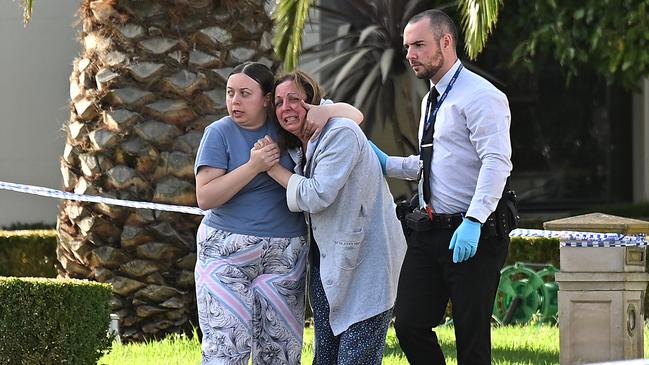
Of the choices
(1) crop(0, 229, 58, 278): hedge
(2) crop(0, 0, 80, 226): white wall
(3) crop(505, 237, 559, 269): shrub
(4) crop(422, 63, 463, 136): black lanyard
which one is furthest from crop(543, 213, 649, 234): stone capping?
(2) crop(0, 0, 80, 226): white wall

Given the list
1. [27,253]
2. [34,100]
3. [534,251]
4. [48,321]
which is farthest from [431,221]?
[34,100]

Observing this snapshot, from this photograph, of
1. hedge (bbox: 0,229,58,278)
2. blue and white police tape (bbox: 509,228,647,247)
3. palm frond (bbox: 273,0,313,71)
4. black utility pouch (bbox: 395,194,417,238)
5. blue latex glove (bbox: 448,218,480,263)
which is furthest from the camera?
hedge (bbox: 0,229,58,278)

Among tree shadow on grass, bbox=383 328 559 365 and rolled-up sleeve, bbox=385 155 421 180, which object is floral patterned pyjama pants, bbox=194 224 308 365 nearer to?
rolled-up sleeve, bbox=385 155 421 180

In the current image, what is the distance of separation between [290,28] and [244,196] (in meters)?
3.25

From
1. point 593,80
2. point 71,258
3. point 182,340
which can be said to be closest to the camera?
point 182,340

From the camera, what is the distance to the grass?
6.74m

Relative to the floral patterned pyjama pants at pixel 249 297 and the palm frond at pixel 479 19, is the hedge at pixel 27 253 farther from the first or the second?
the floral patterned pyjama pants at pixel 249 297

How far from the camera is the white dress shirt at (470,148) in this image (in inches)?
179

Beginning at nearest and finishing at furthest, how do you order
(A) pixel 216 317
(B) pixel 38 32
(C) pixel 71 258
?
(A) pixel 216 317 → (C) pixel 71 258 → (B) pixel 38 32

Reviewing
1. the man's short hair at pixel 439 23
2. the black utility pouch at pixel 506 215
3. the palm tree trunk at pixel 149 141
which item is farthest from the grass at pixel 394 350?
the man's short hair at pixel 439 23

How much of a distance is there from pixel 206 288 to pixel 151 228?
3.16 m

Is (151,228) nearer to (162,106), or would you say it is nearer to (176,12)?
(162,106)

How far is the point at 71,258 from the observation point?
8.02 meters

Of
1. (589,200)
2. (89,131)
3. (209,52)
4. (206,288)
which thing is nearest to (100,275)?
(89,131)
